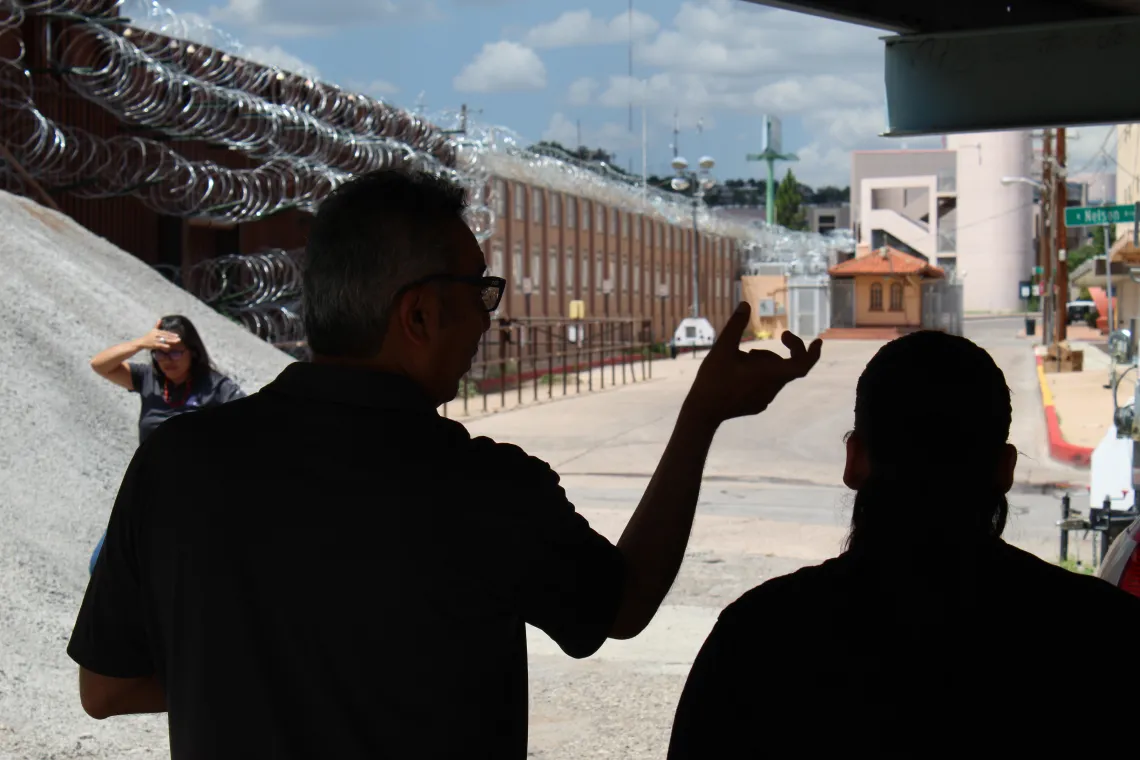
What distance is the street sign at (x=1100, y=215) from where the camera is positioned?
18.1m

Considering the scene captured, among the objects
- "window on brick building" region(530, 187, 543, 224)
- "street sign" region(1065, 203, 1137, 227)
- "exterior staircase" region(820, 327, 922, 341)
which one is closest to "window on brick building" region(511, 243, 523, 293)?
"window on brick building" region(530, 187, 543, 224)

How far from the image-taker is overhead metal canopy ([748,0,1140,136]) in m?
6.91

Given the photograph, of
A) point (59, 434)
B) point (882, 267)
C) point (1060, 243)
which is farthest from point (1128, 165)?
point (59, 434)

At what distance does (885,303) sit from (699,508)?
4790 centimetres

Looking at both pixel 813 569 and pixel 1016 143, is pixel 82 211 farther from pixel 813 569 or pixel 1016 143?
pixel 1016 143

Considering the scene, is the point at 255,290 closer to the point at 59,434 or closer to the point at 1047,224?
the point at 59,434

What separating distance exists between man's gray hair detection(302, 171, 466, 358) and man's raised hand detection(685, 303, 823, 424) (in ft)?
1.43

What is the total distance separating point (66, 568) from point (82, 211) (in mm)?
15104

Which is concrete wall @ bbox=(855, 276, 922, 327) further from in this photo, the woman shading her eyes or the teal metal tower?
the teal metal tower

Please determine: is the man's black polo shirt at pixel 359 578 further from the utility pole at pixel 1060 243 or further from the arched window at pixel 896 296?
the arched window at pixel 896 296

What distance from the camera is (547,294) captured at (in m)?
42.9

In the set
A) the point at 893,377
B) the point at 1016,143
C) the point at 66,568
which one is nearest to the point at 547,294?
the point at 66,568

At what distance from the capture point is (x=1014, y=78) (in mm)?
7090

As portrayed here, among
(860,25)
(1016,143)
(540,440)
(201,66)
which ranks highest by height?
(1016,143)
